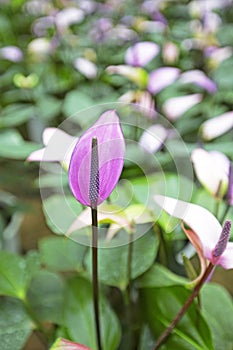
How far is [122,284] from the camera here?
375 mm

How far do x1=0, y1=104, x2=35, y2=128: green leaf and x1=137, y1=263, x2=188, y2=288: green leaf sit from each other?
13.8 inches

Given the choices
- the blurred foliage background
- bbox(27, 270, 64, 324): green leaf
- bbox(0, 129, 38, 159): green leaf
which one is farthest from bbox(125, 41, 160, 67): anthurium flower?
bbox(27, 270, 64, 324): green leaf

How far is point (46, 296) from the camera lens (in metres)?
0.42

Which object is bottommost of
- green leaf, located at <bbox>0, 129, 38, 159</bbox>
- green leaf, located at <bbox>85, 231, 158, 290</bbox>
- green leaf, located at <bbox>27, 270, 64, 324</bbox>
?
green leaf, located at <bbox>0, 129, 38, 159</bbox>

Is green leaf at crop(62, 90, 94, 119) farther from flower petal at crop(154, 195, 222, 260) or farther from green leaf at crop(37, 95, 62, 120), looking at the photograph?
flower petal at crop(154, 195, 222, 260)

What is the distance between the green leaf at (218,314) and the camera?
0.36 metres

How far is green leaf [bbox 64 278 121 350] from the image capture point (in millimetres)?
373

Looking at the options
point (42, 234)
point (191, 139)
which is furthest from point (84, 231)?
point (42, 234)

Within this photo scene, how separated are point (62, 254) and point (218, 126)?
174 millimetres

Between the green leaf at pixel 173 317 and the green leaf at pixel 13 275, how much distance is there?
85mm

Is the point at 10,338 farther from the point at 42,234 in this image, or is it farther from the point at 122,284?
the point at 42,234

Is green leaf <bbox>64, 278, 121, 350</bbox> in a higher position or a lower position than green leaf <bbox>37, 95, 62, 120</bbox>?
higher

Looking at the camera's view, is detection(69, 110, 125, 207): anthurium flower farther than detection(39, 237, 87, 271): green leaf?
No

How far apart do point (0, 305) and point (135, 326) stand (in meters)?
0.10
